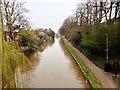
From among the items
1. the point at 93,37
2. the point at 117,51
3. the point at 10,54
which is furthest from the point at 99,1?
the point at 10,54

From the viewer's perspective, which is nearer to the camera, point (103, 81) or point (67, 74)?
Result: point (103, 81)

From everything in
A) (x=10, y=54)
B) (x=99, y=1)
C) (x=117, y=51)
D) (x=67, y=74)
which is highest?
(x=99, y=1)

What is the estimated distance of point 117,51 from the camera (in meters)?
24.1

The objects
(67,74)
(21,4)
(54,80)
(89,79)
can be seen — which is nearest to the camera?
(89,79)

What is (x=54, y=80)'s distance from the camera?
18.9m

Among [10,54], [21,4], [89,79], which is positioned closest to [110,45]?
[89,79]

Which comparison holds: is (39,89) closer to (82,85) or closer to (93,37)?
(82,85)

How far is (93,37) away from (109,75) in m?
8.51

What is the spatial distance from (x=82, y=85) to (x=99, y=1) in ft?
66.6

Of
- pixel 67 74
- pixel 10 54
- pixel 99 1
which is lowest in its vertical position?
pixel 67 74

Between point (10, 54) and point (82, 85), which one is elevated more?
point (10, 54)

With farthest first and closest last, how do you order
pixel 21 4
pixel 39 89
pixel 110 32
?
pixel 21 4
pixel 110 32
pixel 39 89

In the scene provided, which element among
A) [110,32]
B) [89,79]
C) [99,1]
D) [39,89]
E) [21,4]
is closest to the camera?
[39,89]

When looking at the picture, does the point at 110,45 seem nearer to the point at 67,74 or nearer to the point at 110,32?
the point at 110,32
